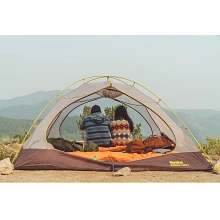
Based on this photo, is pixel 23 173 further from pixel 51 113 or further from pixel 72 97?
pixel 72 97

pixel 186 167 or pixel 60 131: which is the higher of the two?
pixel 60 131

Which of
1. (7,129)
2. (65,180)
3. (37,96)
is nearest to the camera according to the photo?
(65,180)

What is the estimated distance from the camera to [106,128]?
24.0 feet

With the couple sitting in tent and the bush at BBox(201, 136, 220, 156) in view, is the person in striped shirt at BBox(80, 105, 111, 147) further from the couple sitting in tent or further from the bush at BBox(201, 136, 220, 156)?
the bush at BBox(201, 136, 220, 156)

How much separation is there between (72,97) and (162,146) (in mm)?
1971

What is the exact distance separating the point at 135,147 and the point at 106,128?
788 millimetres

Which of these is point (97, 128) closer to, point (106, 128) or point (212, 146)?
point (106, 128)

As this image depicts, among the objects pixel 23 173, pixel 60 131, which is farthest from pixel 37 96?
pixel 23 173

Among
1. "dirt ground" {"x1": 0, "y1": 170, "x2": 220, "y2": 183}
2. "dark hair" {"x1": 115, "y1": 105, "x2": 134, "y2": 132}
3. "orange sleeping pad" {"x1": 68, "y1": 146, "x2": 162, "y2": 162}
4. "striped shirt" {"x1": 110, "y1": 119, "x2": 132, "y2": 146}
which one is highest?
"dark hair" {"x1": 115, "y1": 105, "x2": 134, "y2": 132}

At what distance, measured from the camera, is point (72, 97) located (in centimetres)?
728

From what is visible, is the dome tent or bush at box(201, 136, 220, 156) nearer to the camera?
A: the dome tent

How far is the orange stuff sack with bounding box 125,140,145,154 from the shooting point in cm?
681

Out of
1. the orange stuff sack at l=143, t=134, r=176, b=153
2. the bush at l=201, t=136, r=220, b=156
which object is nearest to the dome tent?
the orange stuff sack at l=143, t=134, r=176, b=153

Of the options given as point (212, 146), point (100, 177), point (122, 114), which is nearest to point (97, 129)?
point (122, 114)
